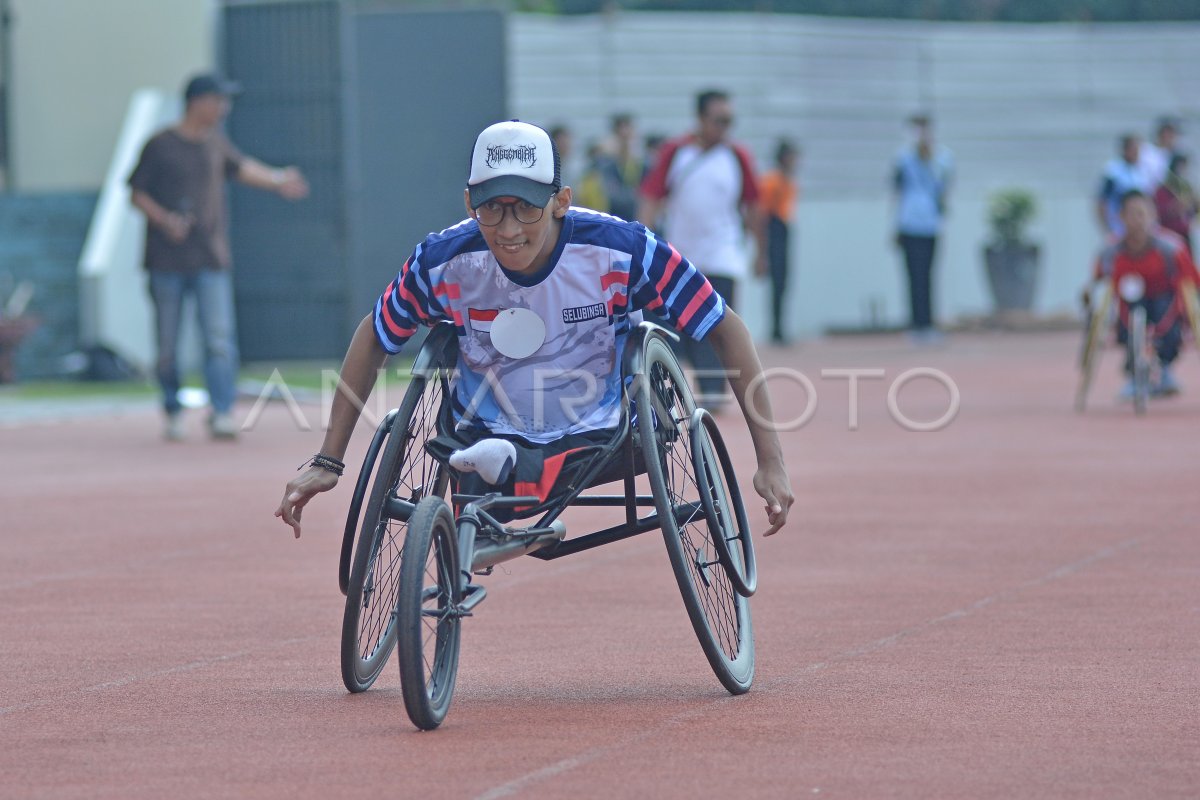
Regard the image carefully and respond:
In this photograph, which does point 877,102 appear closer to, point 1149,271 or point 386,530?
point 1149,271

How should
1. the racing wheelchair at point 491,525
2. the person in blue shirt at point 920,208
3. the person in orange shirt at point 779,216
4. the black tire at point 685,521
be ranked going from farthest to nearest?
the person in orange shirt at point 779,216
the person in blue shirt at point 920,208
the black tire at point 685,521
the racing wheelchair at point 491,525

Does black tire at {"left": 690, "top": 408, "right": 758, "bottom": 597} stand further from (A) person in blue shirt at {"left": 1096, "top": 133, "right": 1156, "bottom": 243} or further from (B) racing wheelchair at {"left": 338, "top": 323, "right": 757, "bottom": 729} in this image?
(A) person in blue shirt at {"left": 1096, "top": 133, "right": 1156, "bottom": 243}

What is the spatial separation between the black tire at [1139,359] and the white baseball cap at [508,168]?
971cm

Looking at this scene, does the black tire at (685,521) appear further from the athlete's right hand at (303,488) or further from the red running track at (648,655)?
the athlete's right hand at (303,488)

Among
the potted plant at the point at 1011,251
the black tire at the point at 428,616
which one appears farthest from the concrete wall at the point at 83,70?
the black tire at the point at 428,616

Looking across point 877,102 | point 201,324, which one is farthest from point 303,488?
point 877,102

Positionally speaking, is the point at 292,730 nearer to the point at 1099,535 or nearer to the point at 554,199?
the point at 554,199

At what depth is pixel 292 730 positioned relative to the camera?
513cm

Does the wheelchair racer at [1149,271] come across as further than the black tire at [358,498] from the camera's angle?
Yes

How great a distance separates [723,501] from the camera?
18.8ft

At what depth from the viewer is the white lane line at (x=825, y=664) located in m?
4.57

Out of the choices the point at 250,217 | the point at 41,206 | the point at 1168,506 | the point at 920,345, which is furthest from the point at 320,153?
the point at 1168,506

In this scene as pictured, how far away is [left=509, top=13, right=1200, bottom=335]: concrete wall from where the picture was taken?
25.2m

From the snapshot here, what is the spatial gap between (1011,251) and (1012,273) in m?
0.30
